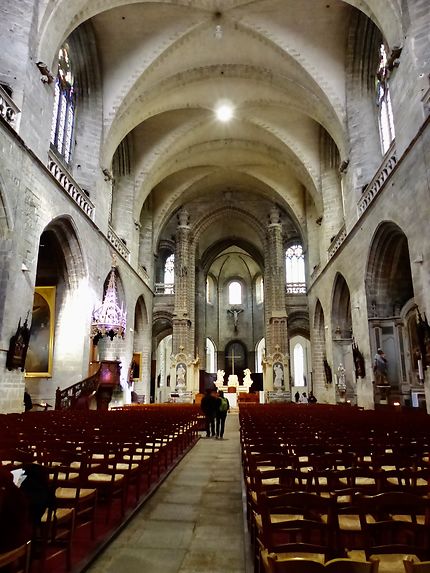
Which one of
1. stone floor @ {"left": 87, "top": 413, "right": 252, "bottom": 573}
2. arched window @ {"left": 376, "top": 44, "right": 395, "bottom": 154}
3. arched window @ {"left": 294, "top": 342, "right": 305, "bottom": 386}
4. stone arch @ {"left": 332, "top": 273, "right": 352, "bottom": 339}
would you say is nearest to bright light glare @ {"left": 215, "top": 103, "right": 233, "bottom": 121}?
arched window @ {"left": 376, "top": 44, "right": 395, "bottom": 154}

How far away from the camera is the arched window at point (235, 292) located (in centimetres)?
4088

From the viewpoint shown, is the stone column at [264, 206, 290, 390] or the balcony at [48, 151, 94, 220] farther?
the stone column at [264, 206, 290, 390]

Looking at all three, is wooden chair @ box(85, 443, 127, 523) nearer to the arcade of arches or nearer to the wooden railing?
the arcade of arches

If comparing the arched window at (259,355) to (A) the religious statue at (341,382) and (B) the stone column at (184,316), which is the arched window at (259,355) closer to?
(B) the stone column at (184,316)

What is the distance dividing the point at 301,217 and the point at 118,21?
15.1 metres

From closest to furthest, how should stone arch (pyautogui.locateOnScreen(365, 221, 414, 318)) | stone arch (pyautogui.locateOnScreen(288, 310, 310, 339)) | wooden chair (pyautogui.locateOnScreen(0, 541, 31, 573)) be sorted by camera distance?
wooden chair (pyautogui.locateOnScreen(0, 541, 31, 573)), stone arch (pyautogui.locateOnScreen(365, 221, 414, 318)), stone arch (pyautogui.locateOnScreen(288, 310, 310, 339))

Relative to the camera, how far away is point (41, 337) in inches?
579

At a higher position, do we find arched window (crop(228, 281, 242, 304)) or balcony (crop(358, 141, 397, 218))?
arched window (crop(228, 281, 242, 304))

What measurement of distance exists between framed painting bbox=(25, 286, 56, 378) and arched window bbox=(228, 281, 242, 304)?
26.8 m

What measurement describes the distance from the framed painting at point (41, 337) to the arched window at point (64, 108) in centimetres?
552

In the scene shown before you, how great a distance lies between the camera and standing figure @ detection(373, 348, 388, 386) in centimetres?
1348

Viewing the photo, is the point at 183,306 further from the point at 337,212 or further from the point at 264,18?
the point at 264,18

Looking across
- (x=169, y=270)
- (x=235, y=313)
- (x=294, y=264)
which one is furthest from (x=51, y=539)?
(x=235, y=313)

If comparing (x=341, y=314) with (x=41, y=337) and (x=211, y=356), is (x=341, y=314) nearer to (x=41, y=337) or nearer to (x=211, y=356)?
(x=41, y=337)
